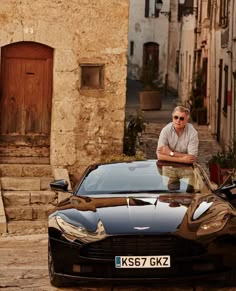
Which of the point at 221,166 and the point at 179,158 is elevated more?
the point at 179,158

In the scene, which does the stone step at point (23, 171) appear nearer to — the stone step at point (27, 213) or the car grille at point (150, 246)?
the stone step at point (27, 213)

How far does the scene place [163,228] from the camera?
6.62m

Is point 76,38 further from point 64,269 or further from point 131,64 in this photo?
point 131,64

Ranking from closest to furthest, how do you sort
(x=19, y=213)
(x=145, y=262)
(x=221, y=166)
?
(x=145, y=262) < (x=19, y=213) < (x=221, y=166)

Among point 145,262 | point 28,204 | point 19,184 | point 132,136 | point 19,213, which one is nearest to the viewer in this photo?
point 145,262

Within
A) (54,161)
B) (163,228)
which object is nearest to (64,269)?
(163,228)

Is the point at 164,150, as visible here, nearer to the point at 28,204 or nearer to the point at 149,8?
the point at 28,204

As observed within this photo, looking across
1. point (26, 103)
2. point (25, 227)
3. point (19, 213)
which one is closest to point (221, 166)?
point (26, 103)

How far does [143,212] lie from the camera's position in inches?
275

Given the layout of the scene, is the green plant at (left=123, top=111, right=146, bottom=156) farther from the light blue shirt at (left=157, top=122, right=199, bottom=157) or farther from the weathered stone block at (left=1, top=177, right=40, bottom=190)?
the light blue shirt at (left=157, top=122, right=199, bottom=157)

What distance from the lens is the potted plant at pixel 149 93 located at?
30.5 metres

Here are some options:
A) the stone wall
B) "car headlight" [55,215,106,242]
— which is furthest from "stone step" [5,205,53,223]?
"car headlight" [55,215,106,242]

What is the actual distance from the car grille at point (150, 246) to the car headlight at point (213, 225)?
0.17 metres

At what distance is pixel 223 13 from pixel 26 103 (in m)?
9.56
